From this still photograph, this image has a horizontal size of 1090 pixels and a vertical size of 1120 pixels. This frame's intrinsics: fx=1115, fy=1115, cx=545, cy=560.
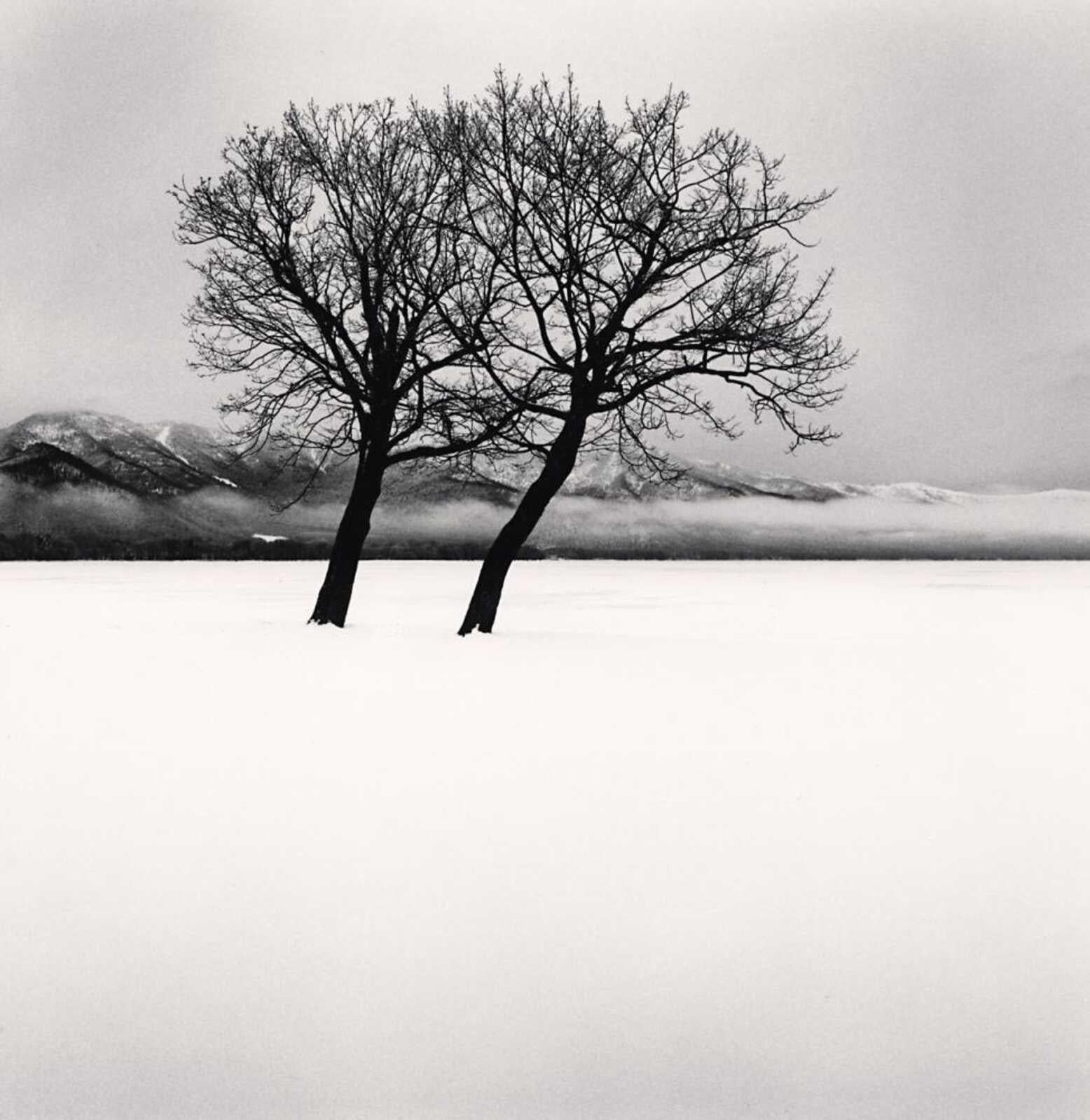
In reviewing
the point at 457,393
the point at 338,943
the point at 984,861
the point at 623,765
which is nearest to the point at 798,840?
the point at 984,861

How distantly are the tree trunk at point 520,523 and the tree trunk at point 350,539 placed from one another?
11.0 ft

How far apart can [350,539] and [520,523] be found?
4.29m

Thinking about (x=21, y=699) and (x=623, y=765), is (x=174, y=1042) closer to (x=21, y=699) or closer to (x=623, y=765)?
(x=623, y=765)

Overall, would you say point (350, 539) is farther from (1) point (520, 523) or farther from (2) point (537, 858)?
(2) point (537, 858)

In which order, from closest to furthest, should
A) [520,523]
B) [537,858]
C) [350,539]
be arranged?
[537,858], [520,523], [350,539]

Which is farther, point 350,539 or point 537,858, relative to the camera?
point 350,539

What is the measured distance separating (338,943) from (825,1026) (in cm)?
245

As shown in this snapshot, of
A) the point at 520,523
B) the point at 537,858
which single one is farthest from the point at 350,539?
the point at 537,858

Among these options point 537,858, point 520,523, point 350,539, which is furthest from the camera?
point 350,539

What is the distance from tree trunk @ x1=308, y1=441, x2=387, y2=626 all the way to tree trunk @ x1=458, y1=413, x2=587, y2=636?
Answer: 11.0 ft

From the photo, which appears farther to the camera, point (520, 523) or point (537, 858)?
point (520, 523)

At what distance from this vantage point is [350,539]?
24688mm

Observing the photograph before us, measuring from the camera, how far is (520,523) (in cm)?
2277

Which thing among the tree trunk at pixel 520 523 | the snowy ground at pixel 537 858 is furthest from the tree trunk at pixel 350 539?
the snowy ground at pixel 537 858
